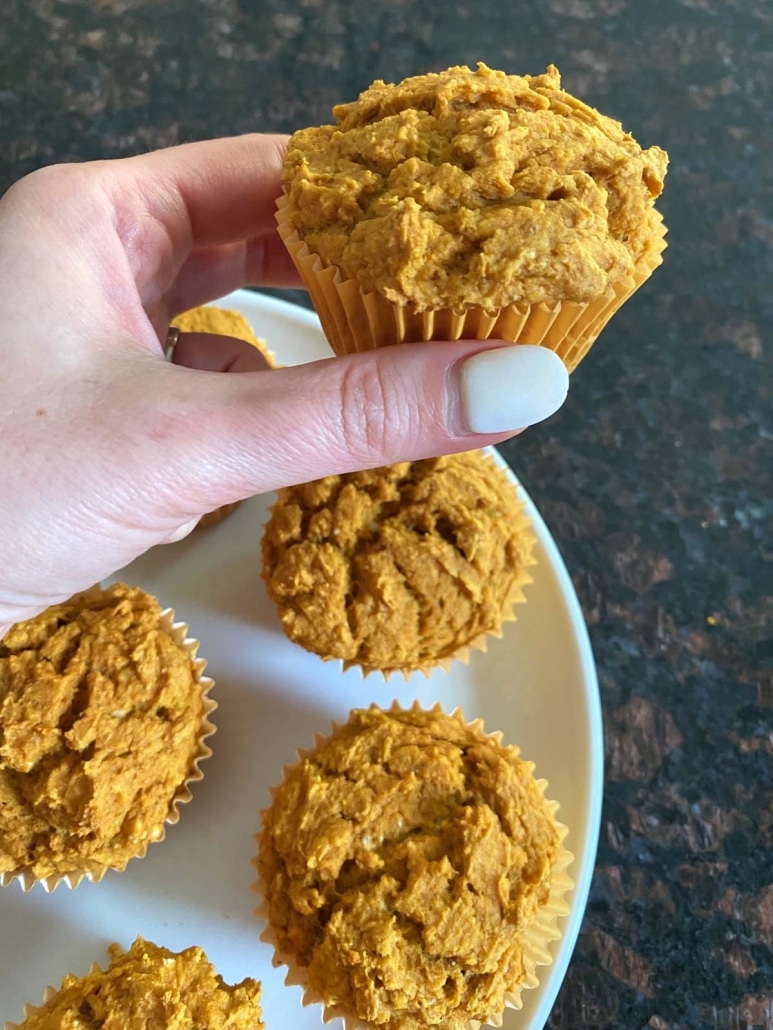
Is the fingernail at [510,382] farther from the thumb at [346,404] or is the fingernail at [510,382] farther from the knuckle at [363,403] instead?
the knuckle at [363,403]

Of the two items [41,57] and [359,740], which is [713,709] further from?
[41,57]

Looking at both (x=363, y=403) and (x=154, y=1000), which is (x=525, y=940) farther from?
(x=363, y=403)

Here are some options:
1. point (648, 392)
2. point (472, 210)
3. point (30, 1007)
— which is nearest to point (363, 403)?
point (472, 210)

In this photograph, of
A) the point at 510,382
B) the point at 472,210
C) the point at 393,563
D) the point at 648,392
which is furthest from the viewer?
the point at 648,392

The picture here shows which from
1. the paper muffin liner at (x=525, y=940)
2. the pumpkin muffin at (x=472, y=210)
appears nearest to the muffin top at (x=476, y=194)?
the pumpkin muffin at (x=472, y=210)

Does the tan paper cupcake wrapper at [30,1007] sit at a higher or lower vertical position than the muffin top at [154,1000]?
lower

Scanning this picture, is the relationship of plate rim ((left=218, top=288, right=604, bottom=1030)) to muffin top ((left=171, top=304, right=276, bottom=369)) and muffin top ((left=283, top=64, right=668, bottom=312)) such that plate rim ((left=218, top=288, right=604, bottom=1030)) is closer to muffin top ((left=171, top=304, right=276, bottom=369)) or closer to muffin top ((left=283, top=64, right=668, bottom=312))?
muffin top ((left=171, top=304, right=276, bottom=369))
